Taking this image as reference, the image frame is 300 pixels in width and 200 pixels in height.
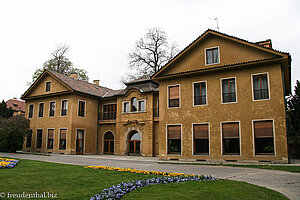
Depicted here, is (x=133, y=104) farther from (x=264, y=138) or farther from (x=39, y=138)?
(x=264, y=138)

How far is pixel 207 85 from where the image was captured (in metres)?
19.8

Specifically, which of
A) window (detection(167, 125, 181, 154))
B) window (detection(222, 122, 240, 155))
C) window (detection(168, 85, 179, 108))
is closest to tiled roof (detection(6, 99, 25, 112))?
window (detection(168, 85, 179, 108))

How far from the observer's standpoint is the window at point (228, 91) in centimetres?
1870

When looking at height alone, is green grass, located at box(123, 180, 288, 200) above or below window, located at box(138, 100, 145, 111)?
below

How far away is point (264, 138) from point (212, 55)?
7454mm

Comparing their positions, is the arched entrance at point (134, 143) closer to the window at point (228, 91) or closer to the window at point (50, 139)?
the window at point (50, 139)

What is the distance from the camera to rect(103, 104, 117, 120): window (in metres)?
30.0

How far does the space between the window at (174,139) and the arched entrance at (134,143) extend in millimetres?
6977

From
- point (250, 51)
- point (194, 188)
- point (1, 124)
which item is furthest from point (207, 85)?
point (1, 124)

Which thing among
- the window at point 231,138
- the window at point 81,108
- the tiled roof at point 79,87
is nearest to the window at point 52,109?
the tiled roof at point 79,87

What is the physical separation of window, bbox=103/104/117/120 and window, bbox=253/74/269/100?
16.9 meters

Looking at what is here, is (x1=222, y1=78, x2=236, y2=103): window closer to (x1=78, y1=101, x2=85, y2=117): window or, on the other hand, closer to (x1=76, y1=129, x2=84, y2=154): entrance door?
(x1=78, y1=101, x2=85, y2=117): window

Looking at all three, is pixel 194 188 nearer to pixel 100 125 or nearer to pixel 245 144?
pixel 245 144

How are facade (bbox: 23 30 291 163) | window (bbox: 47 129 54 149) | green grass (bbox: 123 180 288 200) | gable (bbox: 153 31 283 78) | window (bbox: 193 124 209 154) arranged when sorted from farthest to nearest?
window (bbox: 47 129 54 149) < window (bbox: 193 124 209 154) < gable (bbox: 153 31 283 78) < facade (bbox: 23 30 291 163) < green grass (bbox: 123 180 288 200)
